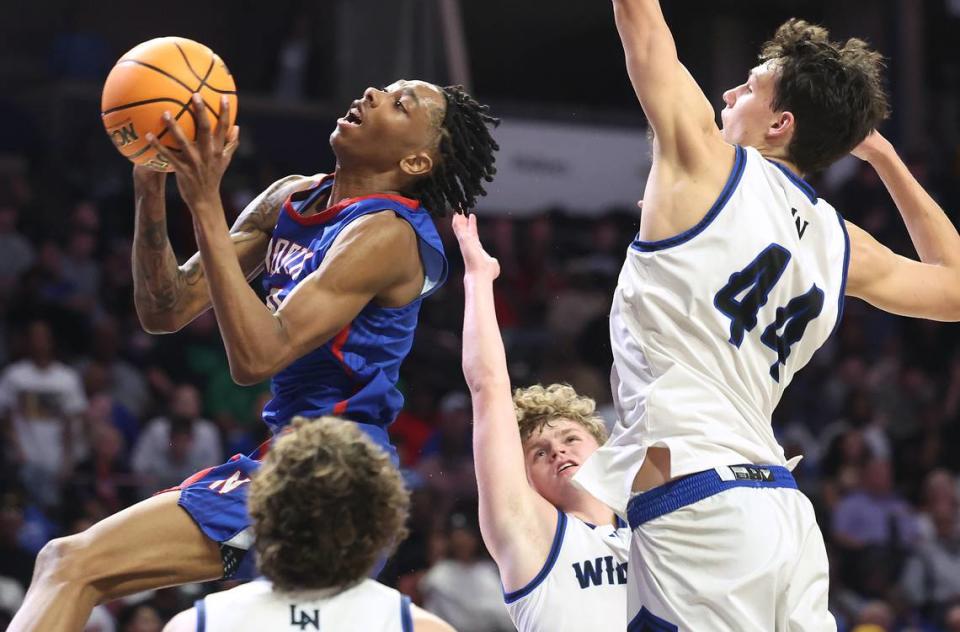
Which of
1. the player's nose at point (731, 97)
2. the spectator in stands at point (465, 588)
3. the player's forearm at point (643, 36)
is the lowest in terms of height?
the spectator in stands at point (465, 588)

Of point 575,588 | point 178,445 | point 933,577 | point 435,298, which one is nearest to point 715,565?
point 575,588

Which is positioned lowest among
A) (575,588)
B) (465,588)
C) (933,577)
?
(933,577)

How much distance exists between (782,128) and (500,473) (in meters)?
1.13

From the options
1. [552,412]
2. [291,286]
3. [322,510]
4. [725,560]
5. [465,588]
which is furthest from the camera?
[465,588]

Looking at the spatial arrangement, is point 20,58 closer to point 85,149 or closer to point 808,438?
point 85,149

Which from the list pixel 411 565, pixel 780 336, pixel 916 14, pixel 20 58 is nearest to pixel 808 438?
pixel 411 565

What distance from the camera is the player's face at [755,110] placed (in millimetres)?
3303

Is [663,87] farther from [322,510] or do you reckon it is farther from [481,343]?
[322,510]

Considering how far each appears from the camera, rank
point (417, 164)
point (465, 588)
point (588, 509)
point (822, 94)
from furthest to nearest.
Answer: point (465, 588) → point (588, 509) → point (417, 164) → point (822, 94)

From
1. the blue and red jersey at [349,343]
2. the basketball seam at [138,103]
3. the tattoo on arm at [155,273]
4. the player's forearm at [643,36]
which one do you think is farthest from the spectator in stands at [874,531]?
the basketball seam at [138,103]

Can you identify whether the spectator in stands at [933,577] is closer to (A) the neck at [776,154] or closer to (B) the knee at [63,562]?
(A) the neck at [776,154]

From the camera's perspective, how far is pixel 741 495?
292 cm

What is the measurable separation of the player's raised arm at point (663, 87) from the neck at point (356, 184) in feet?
2.81

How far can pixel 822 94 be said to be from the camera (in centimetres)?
325
